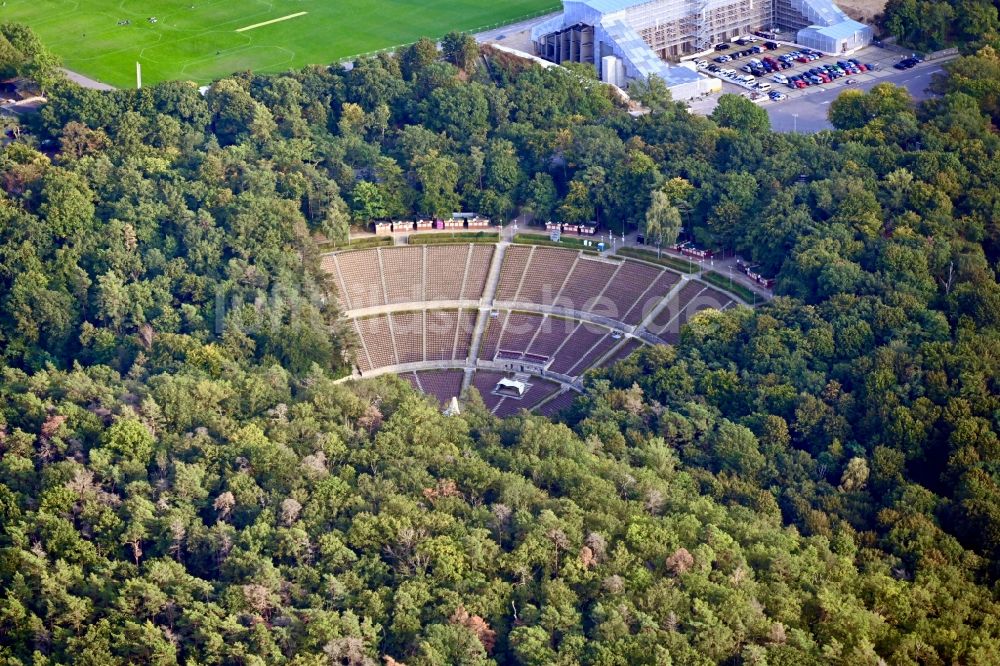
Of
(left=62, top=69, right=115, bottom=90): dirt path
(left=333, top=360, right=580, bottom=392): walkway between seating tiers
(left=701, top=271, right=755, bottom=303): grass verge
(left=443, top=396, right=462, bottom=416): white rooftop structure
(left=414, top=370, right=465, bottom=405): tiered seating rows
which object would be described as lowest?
(left=414, top=370, right=465, bottom=405): tiered seating rows

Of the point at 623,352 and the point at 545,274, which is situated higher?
the point at 545,274

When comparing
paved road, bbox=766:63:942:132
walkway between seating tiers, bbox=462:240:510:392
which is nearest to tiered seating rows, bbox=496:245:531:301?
walkway between seating tiers, bbox=462:240:510:392

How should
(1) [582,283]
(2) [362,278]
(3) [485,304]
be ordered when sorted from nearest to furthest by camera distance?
1. (1) [582,283]
2. (3) [485,304]
3. (2) [362,278]

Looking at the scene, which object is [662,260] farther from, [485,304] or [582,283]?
[485,304]

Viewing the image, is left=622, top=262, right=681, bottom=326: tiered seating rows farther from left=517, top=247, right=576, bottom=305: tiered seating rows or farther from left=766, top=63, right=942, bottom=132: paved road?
left=766, top=63, right=942, bottom=132: paved road

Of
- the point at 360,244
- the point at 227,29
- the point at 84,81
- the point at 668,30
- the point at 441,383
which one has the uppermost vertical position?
the point at 668,30

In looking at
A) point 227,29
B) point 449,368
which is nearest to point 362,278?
point 449,368

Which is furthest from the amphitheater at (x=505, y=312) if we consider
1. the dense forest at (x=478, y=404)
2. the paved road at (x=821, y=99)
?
the paved road at (x=821, y=99)

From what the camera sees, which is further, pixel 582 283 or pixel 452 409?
pixel 582 283
